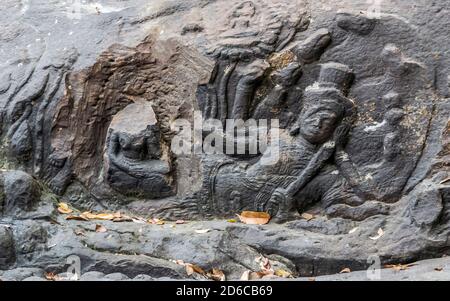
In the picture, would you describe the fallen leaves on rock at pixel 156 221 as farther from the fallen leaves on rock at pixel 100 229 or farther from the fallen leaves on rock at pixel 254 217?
the fallen leaves on rock at pixel 254 217

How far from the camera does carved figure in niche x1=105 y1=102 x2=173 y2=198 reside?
608cm

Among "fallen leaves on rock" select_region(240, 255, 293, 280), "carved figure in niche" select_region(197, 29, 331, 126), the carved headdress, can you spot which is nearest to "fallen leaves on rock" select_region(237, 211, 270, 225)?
"fallen leaves on rock" select_region(240, 255, 293, 280)

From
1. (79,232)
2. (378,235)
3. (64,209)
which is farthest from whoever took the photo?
(64,209)

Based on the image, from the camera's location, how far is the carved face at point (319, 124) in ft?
19.0

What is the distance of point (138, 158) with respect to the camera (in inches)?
241

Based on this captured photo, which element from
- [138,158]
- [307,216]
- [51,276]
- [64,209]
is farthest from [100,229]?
[307,216]

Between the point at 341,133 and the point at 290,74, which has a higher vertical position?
the point at 290,74

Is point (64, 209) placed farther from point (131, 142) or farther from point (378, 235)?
point (378, 235)

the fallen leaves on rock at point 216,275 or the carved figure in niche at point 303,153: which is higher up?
the carved figure in niche at point 303,153

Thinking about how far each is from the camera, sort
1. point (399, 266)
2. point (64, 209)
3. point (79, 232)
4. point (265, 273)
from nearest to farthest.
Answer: point (399, 266), point (265, 273), point (79, 232), point (64, 209)

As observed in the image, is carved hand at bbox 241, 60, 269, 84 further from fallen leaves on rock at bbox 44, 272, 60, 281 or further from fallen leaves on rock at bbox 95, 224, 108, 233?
fallen leaves on rock at bbox 44, 272, 60, 281

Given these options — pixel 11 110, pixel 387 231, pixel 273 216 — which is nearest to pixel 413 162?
pixel 387 231

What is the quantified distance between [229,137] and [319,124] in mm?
664

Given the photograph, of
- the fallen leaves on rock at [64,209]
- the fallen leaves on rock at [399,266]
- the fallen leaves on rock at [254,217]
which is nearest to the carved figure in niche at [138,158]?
the fallen leaves on rock at [64,209]
